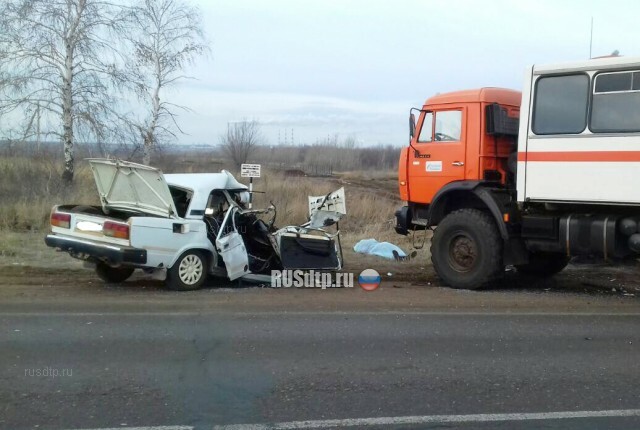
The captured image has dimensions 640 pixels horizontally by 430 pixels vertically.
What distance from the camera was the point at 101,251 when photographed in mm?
8750

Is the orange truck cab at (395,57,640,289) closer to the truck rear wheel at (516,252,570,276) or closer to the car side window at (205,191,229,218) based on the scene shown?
the truck rear wheel at (516,252,570,276)

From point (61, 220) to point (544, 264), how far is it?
783 cm

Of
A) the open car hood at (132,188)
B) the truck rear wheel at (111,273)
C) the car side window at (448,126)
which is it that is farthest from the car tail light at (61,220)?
the car side window at (448,126)

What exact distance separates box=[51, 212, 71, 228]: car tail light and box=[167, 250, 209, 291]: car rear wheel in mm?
1605

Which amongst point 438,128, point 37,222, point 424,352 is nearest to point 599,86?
point 438,128

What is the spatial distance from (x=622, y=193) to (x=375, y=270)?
15.2 ft

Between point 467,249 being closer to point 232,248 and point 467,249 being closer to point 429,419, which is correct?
point 232,248

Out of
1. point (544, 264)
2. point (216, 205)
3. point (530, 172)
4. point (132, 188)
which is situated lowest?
point (544, 264)

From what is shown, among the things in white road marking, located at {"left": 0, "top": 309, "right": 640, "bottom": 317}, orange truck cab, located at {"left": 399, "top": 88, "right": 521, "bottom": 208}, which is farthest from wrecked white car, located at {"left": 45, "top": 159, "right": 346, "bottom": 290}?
orange truck cab, located at {"left": 399, "top": 88, "right": 521, "bottom": 208}

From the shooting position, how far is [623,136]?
8.37m

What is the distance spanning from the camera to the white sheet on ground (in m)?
13.1

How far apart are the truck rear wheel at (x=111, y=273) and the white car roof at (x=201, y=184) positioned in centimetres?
156

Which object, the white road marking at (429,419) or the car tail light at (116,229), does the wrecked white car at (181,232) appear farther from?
the white road marking at (429,419)

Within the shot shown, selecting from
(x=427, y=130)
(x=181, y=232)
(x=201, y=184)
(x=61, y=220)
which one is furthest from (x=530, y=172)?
(x=61, y=220)
